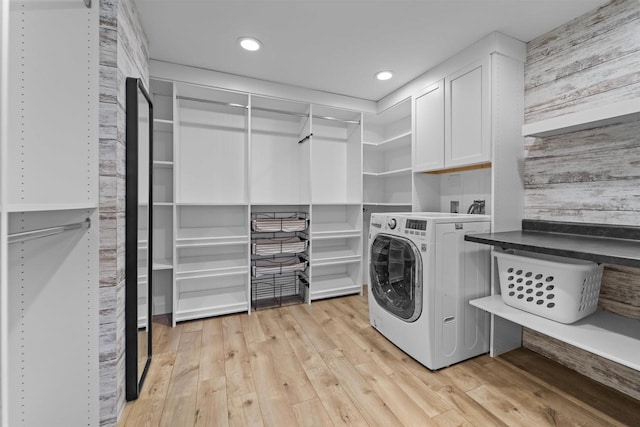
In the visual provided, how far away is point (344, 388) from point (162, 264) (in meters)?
1.83

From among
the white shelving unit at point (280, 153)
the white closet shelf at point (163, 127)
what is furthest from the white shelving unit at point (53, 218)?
the white shelving unit at point (280, 153)

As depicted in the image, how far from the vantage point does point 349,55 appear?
87.3 inches

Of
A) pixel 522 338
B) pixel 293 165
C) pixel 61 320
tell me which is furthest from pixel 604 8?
pixel 61 320

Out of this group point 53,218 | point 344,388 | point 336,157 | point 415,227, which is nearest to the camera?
point 53,218

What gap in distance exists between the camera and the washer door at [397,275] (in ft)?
6.05

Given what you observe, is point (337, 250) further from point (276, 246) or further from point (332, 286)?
point (276, 246)

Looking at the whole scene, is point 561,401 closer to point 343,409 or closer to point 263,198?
point 343,409

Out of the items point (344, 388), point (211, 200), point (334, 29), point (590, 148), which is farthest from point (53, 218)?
point (590, 148)

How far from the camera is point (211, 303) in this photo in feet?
8.68

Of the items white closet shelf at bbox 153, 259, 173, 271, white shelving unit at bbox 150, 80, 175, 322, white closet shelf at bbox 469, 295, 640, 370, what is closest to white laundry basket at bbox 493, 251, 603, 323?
white closet shelf at bbox 469, 295, 640, 370

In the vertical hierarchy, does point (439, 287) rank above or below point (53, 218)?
below

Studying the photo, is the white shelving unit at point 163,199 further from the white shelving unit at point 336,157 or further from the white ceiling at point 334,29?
the white shelving unit at point 336,157

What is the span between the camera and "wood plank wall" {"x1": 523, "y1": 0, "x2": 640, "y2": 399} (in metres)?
1.56

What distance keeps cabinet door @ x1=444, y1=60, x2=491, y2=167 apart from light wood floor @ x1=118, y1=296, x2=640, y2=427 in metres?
1.46
